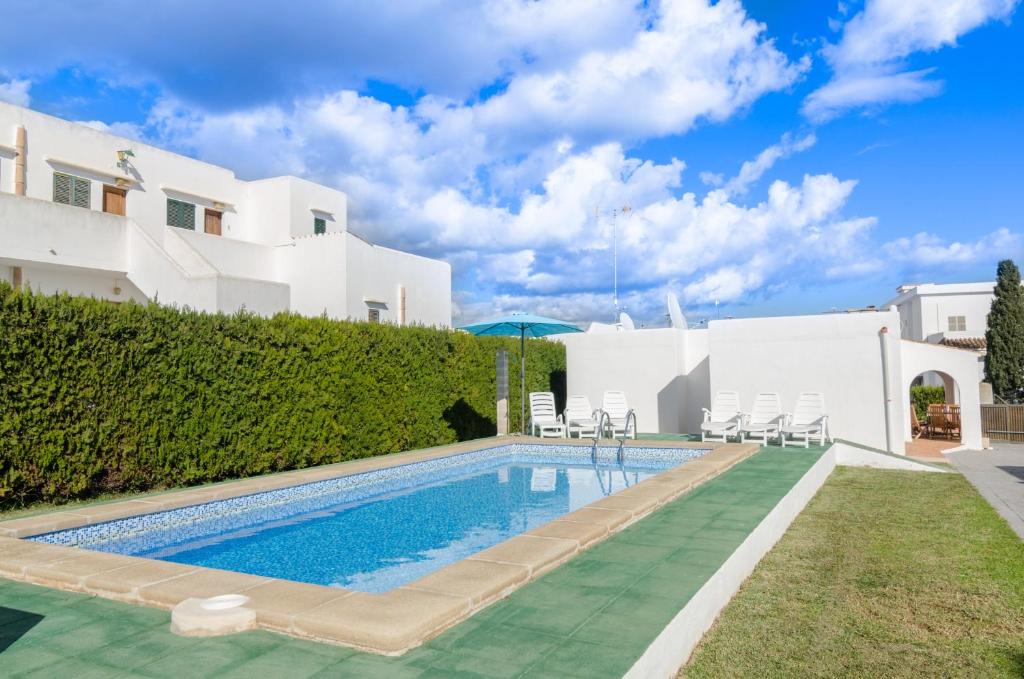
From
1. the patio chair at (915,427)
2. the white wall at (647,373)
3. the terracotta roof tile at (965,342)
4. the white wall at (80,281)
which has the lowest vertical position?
the patio chair at (915,427)

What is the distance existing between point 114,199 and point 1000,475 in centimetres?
2419

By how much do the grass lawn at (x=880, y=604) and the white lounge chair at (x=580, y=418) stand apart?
663 centimetres

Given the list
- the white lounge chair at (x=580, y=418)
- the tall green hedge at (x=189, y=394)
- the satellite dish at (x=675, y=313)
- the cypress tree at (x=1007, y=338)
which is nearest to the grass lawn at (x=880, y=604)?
the white lounge chair at (x=580, y=418)

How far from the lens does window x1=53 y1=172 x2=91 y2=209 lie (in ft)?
63.9

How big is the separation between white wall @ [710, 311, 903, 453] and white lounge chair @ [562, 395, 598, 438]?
3.16m

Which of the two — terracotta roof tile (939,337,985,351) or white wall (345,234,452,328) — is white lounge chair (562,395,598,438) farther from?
terracotta roof tile (939,337,985,351)

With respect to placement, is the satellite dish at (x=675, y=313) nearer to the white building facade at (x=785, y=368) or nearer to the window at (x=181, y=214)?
the white building facade at (x=785, y=368)

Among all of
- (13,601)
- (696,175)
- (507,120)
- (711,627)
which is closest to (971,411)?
(696,175)

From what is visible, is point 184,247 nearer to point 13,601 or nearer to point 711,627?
point 13,601

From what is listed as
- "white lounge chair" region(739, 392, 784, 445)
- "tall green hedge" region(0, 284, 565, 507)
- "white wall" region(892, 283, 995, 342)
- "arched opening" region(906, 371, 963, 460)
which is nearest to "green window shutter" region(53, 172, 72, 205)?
"tall green hedge" region(0, 284, 565, 507)

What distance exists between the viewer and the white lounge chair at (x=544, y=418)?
14.7 m

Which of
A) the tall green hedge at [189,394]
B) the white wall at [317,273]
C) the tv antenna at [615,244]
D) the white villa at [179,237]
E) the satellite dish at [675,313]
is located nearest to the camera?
the tall green hedge at [189,394]

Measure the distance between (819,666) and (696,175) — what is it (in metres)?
19.2

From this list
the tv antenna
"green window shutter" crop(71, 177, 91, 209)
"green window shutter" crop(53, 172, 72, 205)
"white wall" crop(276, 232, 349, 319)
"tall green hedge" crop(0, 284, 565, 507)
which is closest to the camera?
"tall green hedge" crop(0, 284, 565, 507)
